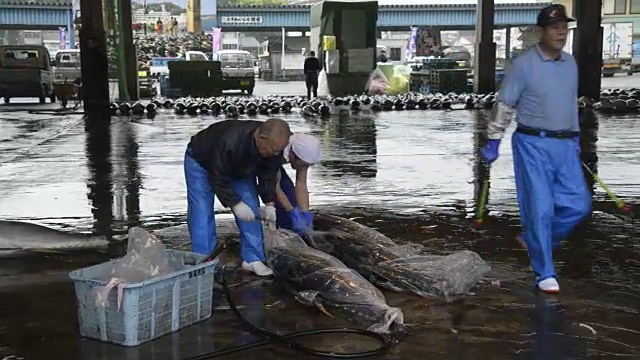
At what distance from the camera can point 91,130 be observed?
16.2 meters

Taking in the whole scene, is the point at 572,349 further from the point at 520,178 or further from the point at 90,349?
the point at 90,349

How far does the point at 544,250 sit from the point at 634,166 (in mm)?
6096

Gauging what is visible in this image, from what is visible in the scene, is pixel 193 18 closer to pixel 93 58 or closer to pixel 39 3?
pixel 39 3

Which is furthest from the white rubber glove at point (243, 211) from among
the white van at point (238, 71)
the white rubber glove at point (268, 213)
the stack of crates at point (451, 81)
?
the white van at point (238, 71)

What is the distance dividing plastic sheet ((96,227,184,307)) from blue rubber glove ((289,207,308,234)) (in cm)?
136

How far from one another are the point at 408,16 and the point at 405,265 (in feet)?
141

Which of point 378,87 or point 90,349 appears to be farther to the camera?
point 378,87

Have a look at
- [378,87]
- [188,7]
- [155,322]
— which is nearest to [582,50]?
[378,87]

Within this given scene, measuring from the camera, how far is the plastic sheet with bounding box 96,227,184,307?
4035mm

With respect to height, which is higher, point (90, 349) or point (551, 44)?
point (551, 44)

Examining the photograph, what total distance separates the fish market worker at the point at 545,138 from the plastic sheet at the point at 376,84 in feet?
76.0

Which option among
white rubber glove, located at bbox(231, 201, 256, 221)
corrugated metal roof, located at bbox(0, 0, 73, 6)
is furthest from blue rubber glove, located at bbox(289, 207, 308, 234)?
corrugated metal roof, located at bbox(0, 0, 73, 6)

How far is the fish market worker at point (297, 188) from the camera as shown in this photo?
15.9 feet

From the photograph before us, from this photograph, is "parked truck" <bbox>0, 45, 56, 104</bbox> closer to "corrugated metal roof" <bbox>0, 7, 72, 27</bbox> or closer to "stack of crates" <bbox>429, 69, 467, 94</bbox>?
"stack of crates" <bbox>429, 69, 467, 94</bbox>
